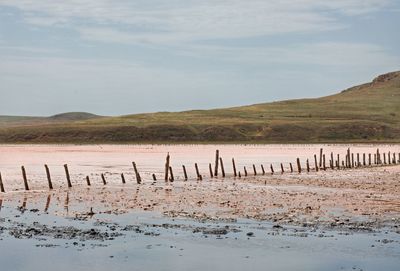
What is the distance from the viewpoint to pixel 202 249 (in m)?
23.8

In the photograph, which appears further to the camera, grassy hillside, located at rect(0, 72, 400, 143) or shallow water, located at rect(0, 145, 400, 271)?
grassy hillside, located at rect(0, 72, 400, 143)

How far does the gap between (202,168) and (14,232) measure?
4435 centimetres

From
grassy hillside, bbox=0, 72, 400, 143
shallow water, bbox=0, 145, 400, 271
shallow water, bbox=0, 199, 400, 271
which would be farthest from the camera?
grassy hillside, bbox=0, 72, 400, 143

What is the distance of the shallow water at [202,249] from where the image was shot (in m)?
21.7

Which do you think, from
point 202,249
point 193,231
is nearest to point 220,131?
point 193,231

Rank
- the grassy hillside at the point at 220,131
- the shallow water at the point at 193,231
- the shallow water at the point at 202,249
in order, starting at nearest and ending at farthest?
the shallow water at the point at 202,249
the shallow water at the point at 193,231
the grassy hillside at the point at 220,131

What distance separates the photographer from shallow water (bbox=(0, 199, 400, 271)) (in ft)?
71.2

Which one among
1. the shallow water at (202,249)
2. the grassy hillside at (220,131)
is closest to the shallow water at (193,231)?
the shallow water at (202,249)

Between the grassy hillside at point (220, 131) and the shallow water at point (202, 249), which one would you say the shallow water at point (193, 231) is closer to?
the shallow water at point (202, 249)

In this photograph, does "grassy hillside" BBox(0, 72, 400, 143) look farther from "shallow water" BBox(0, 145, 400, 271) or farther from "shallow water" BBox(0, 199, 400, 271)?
"shallow water" BBox(0, 199, 400, 271)

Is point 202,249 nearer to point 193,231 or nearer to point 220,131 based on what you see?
point 193,231

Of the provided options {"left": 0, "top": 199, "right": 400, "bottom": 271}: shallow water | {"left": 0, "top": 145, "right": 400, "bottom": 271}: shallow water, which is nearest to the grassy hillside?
{"left": 0, "top": 145, "right": 400, "bottom": 271}: shallow water

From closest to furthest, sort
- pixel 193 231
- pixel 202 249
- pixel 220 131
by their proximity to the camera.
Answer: pixel 202 249 → pixel 193 231 → pixel 220 131

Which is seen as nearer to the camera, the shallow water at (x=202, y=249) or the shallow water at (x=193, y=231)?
the shallow water at (x=202, y=249)
